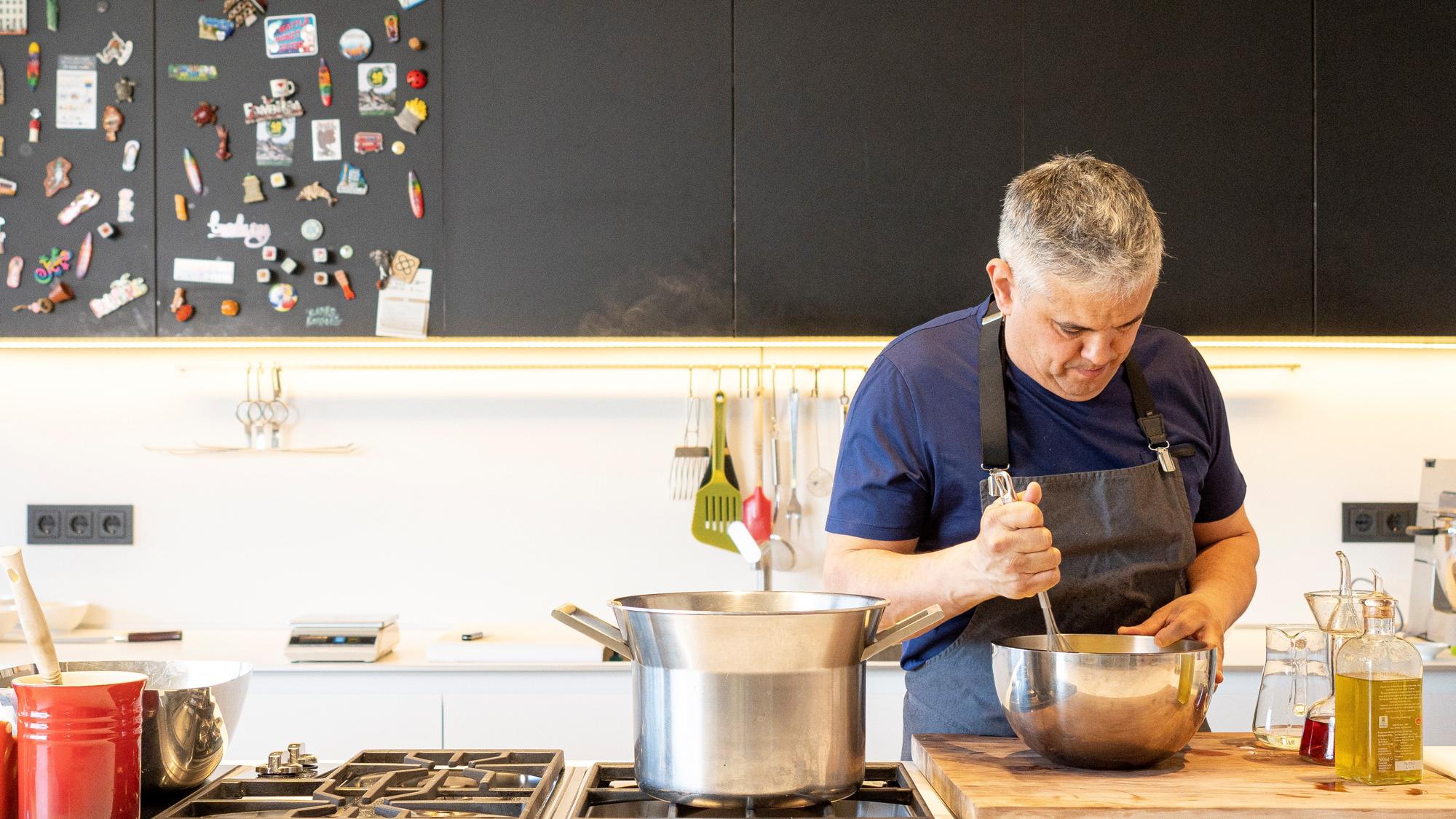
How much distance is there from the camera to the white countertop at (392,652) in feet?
8.19

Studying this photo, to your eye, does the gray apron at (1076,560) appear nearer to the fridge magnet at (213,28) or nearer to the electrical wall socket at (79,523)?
the fridge magnet at (213,28)

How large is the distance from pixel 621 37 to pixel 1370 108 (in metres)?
1.62

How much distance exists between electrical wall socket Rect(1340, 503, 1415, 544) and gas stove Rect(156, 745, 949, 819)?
2.12 meters

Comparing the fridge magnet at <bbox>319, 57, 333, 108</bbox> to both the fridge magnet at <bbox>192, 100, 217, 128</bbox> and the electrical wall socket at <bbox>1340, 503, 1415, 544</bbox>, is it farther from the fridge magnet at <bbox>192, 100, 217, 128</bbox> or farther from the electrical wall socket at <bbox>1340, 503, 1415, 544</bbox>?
the electrical wall socket at <bbox>1340, 503, 1415, 544</bbox>

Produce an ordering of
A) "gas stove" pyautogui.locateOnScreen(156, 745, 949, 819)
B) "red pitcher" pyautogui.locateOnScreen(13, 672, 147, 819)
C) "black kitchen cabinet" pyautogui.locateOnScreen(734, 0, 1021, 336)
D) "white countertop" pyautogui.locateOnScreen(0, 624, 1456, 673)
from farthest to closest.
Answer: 1. "black kitchen cabinet" pyautogui.locateOnScreen(734, 0, 1021, 336)
2. "white countertop" pyautogui.locateOnScreen(0, 624, 1456, 673)
3. "gas stove" pyautogui.locateOnScreen(156, 745, 949, 819)
4. "red pitcher" pyautogui.locateOnScreen(13, 672, 147, 819)

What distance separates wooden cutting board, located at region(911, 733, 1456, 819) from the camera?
1.10 metres

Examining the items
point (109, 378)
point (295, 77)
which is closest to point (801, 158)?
point (295, 77)

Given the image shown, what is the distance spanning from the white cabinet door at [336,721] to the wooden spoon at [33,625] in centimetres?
147

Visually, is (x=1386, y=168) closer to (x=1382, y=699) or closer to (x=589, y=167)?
(x=589, y=167)

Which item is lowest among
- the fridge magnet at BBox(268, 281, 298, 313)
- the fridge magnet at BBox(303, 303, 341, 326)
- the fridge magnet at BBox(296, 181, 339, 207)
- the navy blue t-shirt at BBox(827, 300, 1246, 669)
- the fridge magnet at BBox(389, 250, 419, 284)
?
the navy blue t-shirt at BBox(827, 300, 1246, 669)

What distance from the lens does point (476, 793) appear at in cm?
120

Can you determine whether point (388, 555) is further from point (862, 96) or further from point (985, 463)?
point (985, 463)

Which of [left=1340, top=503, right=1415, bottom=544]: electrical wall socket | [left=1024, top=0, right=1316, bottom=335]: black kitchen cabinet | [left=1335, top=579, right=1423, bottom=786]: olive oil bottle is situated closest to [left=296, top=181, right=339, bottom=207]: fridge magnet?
[left=1024, top=0, right=1316, bottom=335]: black kitchen cabinet

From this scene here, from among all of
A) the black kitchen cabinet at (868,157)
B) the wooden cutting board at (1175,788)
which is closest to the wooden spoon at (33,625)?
the wooden cutting board at (1175,788)
